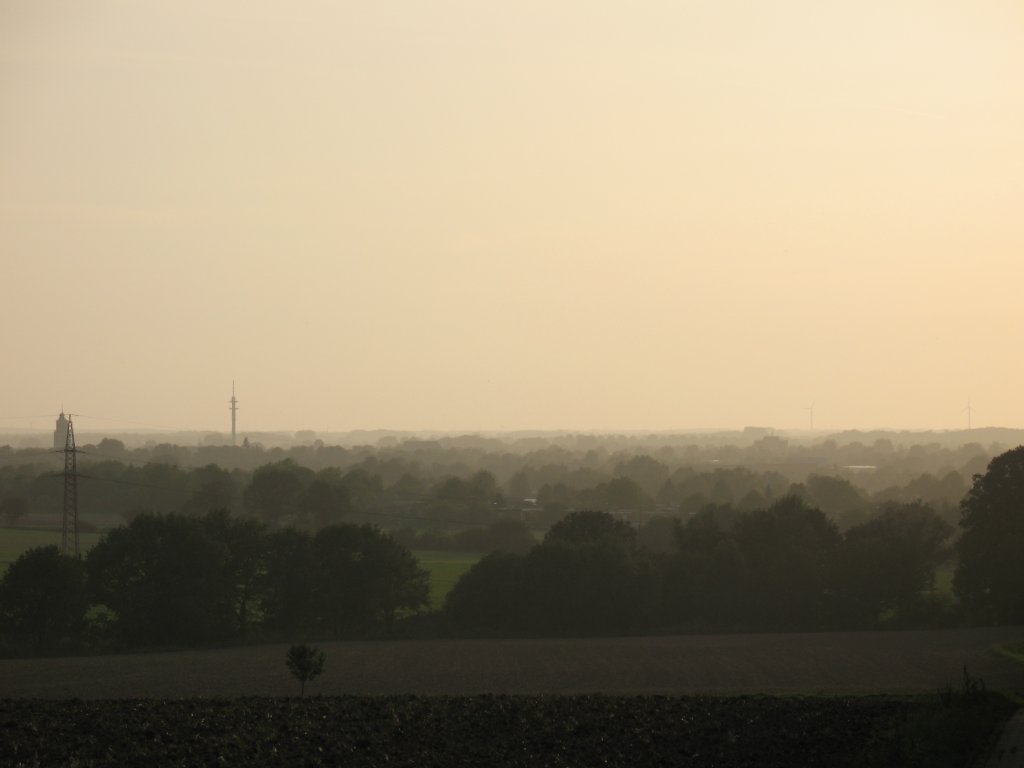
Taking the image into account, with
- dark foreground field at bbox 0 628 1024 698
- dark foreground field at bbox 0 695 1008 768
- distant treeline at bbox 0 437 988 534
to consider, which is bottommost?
dark foreground field at bbox 0 628 1024 698

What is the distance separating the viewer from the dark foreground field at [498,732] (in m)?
24.0

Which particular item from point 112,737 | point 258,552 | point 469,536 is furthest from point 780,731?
point 469,536

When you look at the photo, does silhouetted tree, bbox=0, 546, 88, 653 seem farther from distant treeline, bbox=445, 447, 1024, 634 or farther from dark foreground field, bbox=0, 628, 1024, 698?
distant treeline, bbox=445, 447, 1024, 634

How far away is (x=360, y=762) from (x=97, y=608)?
32.3 meters

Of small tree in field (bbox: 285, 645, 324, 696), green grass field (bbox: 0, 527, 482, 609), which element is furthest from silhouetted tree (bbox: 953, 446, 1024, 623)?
small tree in field (bbox: 285, 645, 324, 696)

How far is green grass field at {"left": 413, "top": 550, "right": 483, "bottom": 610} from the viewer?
55978 mm

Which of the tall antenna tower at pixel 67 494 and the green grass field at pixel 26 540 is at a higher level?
the tall antenna tower at pixel 67 494

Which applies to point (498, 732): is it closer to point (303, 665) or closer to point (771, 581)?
point (303, 665)

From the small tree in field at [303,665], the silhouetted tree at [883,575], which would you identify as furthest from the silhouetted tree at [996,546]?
the small tree in field at [303,665]

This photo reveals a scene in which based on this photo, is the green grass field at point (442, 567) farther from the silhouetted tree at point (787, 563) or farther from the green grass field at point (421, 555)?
the silhouetted tree at point (787, 563)

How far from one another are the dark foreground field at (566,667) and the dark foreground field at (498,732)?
390 centimetres

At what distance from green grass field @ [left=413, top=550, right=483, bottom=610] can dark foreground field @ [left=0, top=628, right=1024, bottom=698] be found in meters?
10.1

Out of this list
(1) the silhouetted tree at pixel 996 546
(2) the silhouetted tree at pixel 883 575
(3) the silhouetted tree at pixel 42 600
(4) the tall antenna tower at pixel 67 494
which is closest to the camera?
(3) the silhouetted tree at pixel 42 600

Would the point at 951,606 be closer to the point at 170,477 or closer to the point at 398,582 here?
the point at 398,582
